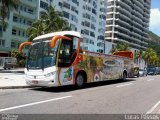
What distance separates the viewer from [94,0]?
9656 centimetres

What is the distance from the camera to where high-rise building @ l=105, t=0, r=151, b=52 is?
116m

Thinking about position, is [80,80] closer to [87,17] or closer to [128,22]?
[87,17]

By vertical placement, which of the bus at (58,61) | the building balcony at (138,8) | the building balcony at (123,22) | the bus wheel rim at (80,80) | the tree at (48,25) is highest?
the building balcony at (138,8)

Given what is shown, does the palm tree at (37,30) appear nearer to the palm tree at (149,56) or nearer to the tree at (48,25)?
the tree at (48,25)

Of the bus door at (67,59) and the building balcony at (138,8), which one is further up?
the building balcony at (138,8)

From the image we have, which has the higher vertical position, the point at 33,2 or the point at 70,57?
the point at 33,2

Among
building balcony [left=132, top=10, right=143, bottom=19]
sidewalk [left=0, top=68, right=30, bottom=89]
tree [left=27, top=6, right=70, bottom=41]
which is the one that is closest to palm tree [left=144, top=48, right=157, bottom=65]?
building balcony [left=132, top=10, right=143, bottom=19]

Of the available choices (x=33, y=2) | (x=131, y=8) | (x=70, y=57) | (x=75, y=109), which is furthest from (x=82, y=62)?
(x=131, y=8)

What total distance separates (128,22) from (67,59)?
11581cm

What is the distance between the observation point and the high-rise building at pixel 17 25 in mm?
59750

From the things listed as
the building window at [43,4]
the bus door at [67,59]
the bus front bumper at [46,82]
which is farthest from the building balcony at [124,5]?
the bus front bumper at [46,82]

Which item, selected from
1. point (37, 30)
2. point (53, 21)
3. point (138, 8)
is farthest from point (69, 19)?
point (138, 8)

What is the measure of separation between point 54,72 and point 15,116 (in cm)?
730

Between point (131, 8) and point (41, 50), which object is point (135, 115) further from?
point (131, 8)
